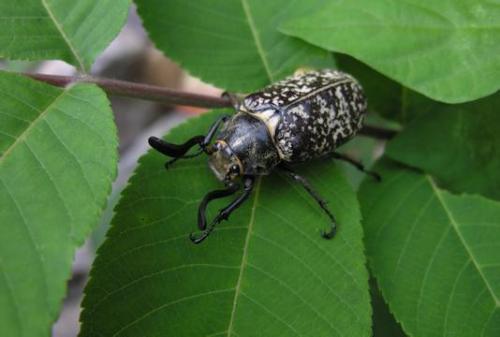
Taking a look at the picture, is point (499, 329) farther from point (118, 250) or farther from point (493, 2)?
point (118, 250)

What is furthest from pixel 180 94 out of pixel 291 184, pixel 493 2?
pixel 493 2

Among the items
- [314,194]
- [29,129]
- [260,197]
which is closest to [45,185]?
[29,129]

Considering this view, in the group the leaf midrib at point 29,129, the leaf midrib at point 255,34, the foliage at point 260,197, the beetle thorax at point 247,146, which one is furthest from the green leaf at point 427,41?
the leaf midrib at point 29,129

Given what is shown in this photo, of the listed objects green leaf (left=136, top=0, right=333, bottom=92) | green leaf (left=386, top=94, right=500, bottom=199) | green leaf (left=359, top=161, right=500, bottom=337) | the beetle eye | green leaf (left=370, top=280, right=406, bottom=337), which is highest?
green leaf (left=136, top=0, right=333, bottom=92)

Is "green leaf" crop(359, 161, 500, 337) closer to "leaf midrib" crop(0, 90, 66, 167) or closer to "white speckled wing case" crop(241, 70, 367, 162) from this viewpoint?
"white speckled wing case" crop(241, 70, 367, 162)

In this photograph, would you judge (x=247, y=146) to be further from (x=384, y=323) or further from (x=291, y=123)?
(x=384, y=323)

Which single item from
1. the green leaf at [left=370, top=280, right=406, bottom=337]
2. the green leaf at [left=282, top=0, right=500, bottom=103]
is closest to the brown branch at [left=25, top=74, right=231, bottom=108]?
the green leaf at [left=282, top=0, right=500, bottom=103]
